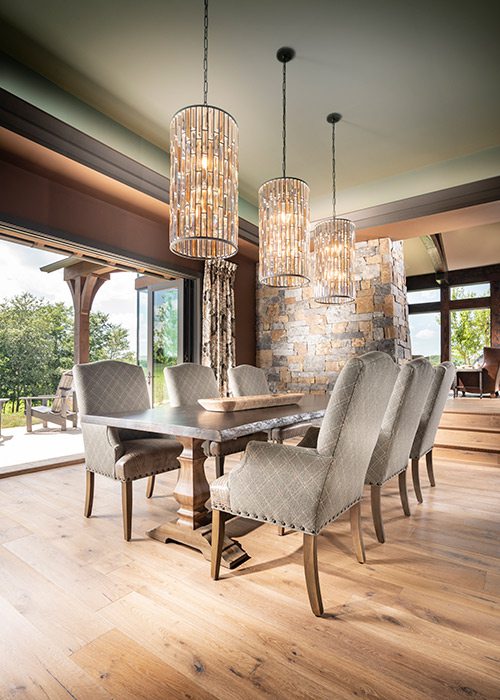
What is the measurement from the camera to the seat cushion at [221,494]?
1770mm

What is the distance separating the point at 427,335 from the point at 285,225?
920 cm

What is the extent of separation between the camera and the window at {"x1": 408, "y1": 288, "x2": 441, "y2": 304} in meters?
10.0

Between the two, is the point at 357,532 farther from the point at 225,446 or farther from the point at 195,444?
the point at 225,446

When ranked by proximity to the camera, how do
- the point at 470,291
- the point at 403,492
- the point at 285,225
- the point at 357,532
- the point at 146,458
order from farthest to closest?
the point at 470,291 < the point at 285,225 < the point at 403,492 < the point at 146,458 < the point at 357,532

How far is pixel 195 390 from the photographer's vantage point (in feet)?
10.8

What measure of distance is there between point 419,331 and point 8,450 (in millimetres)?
9744

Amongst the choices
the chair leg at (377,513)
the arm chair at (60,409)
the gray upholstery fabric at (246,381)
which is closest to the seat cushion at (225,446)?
the gray upholstery fabric at (246,381)

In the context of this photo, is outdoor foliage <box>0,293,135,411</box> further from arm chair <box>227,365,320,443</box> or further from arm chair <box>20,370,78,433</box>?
arm chair <box>227,365,320,443</box>

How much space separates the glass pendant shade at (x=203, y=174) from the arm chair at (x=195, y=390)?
130 cm

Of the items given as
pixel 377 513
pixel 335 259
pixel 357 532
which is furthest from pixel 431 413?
pixel 335 259

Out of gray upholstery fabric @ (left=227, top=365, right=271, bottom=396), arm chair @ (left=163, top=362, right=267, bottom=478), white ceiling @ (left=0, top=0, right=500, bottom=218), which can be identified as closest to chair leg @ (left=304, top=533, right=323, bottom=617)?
arm chair @ (left=163, top=362, right=267, bottom=478)

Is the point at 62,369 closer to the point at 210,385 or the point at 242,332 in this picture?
the point at 242,332

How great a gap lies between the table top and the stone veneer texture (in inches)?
104

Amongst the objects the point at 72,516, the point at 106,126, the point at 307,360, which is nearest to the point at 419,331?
the point at 307,360
